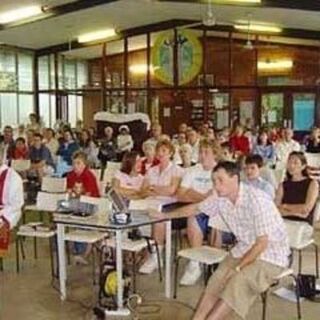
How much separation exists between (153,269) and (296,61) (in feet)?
31.7

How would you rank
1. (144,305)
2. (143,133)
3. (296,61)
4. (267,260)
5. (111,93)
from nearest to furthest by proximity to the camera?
1. (267,260)
2. (144,305)
3. (143,133)
4. (296,61)
5. (111,93)

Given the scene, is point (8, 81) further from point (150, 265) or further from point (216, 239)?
point (216, 239)

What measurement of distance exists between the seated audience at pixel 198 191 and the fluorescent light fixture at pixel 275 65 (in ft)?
29.7

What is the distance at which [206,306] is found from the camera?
3947 millimetres

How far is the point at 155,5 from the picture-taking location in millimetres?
12539

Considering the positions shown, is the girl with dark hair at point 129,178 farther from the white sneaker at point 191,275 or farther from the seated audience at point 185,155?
the seated audience at point 185,155

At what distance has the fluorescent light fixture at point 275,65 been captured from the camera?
1448 cm

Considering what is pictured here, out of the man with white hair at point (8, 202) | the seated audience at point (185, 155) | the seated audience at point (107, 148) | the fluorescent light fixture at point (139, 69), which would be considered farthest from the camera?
the fluorescent light fixture at point (139, 69)

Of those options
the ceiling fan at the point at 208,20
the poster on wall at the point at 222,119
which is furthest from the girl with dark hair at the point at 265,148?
the poster on wall at the point at 222,119

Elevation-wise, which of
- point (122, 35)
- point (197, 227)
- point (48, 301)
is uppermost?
point (122, 35)

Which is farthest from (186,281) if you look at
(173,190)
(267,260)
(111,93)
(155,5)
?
(111,93)

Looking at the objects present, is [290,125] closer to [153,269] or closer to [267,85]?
[267,85]

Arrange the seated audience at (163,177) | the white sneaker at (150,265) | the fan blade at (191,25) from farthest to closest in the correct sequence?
the fan blade at (191,25) < the seated audience at (163,177) < the white sneaker at (150,265)

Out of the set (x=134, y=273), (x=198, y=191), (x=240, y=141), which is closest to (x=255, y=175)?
(x=198, y=191)
